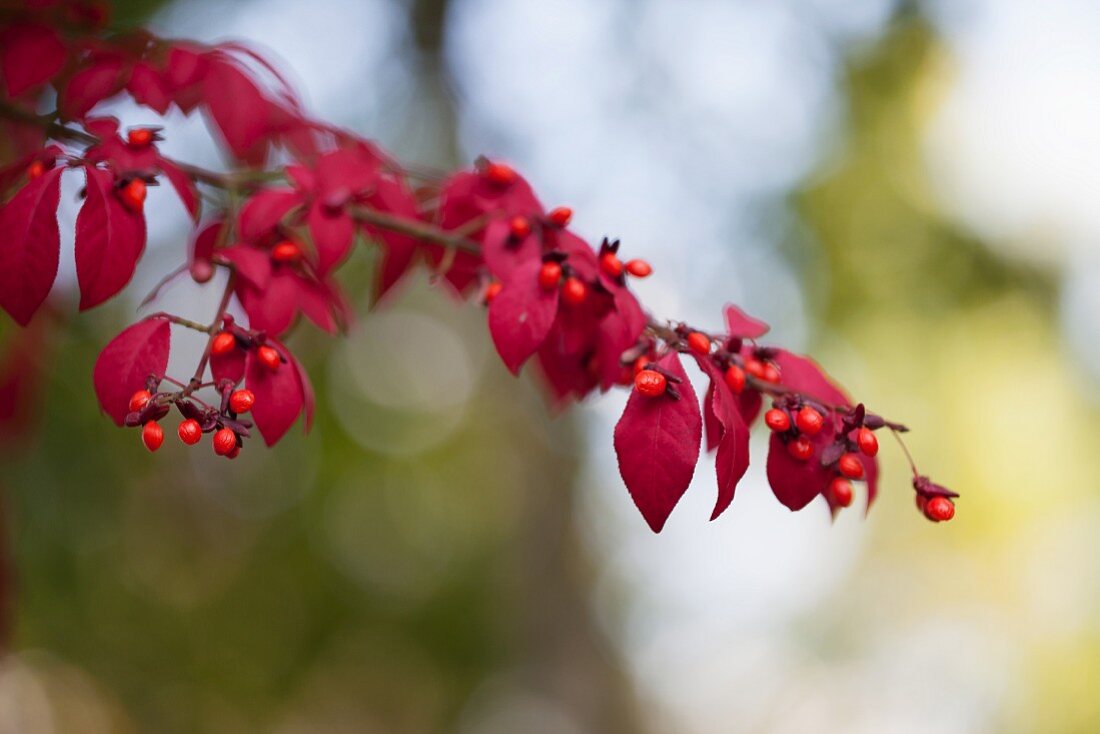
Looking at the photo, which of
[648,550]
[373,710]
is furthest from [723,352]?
[373,710]

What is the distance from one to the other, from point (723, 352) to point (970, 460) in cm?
491

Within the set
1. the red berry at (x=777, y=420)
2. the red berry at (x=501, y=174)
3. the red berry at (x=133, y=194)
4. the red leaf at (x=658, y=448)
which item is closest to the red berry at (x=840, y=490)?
the red berry at (x=777, y=420)

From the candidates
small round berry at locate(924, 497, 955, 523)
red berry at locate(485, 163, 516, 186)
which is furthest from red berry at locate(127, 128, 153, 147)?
small round berry at locate(924, 497, 955, 523)

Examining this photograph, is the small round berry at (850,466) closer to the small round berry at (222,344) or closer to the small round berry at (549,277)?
the small round berry at (549,277)

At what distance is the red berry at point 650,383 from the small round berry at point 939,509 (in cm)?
29

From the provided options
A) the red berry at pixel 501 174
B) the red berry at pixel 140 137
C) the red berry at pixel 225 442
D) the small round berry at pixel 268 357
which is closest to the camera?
the red berry at pixel 225 442

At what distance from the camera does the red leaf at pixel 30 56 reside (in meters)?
1.09

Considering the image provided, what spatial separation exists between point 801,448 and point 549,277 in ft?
0.96

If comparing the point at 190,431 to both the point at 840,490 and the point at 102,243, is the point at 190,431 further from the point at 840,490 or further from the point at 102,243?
the point at 840,490

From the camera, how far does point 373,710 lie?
743 centimetres

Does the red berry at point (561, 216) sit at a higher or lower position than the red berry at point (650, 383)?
higher

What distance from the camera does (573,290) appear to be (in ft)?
2.85

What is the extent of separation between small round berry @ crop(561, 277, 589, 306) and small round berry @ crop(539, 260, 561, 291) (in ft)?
0.06

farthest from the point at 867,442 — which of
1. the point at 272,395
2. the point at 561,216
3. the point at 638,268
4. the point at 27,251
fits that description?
the point at 27,251
